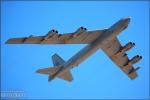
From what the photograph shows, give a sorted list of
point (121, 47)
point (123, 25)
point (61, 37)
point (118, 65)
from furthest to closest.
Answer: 1. point (118, 65)
2. point (121, 47)
3. point (61, 37)
4. point (123, 25)

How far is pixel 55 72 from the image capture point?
43688mm

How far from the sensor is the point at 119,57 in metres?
47.1

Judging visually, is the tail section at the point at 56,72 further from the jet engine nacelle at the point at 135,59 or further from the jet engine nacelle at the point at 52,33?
the jet engine nacelle at the point at 135,59

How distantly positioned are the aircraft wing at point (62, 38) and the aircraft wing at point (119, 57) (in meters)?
4.02

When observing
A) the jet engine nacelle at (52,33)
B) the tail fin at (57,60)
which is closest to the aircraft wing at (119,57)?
the tail fin at (57,60)

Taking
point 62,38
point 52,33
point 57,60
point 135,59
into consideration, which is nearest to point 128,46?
point 135,59

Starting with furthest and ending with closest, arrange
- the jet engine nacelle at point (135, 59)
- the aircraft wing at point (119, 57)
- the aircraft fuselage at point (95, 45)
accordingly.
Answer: the aircraft wing at point (119, 57), the jet engine nacelle at point (135, 59), the aircraft fuselage at point (95, 45)

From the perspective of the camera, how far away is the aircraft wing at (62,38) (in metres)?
40.2

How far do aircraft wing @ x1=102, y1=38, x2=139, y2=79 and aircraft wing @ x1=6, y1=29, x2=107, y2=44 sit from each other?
402 centimetres

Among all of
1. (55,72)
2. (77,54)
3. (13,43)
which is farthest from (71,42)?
(13,43)

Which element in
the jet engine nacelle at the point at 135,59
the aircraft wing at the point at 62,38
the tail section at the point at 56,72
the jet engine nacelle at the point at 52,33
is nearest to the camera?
the jet engine nacelle at the point at 52,33

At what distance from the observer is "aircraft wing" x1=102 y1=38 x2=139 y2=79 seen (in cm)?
4534

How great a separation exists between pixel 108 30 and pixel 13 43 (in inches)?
446

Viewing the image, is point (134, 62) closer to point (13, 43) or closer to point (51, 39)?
point (51, 39)
